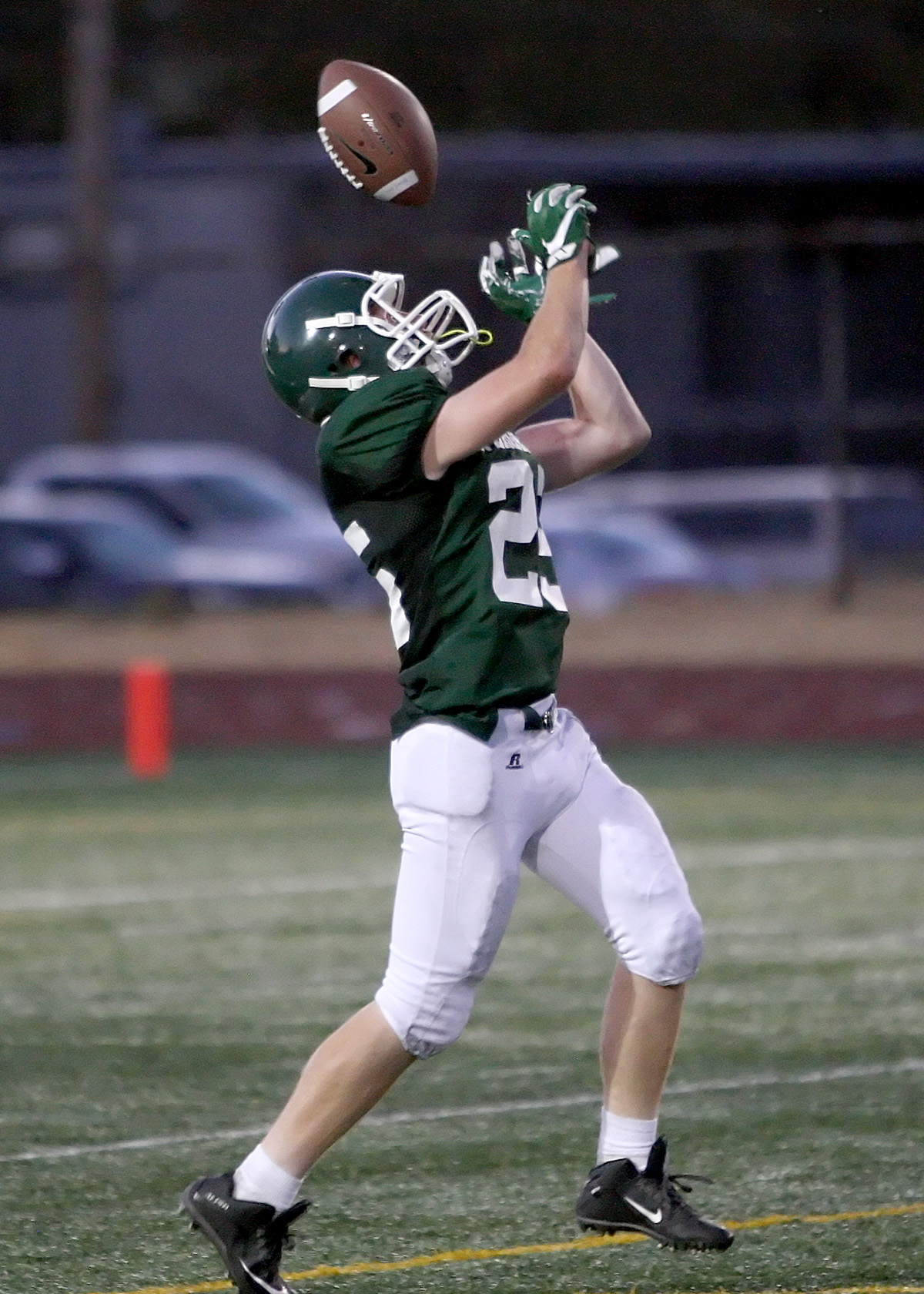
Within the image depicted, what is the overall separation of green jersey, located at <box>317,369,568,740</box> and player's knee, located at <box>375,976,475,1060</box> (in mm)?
449

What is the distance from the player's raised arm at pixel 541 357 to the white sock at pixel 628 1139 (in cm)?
118

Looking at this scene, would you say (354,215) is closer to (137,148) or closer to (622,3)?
(137,148)

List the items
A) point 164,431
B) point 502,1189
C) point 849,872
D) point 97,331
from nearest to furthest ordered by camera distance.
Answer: point 502,1189, point 849,872, point 97,331, point 164,431

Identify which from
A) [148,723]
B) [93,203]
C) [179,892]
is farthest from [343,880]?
[93,203]

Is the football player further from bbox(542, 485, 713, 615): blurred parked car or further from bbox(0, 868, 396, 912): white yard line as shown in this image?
bbox(542, 485, 713, 615): blurred parked car

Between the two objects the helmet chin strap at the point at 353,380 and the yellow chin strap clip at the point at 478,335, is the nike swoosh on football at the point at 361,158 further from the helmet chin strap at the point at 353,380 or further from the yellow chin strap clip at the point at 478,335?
the helmet chin strap at the point at 353,380

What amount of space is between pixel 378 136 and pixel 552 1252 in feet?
6.94

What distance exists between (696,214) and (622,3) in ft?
24.8

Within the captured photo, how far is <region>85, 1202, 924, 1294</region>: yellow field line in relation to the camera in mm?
4266

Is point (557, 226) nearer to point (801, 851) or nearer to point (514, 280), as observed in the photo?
point (514, 280)

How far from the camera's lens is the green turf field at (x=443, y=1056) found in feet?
15.0

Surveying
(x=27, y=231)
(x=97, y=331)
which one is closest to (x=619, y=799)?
(x=97, y=331)

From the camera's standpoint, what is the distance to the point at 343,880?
9188 millimetres

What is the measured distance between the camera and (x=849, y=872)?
9125 millimetres
